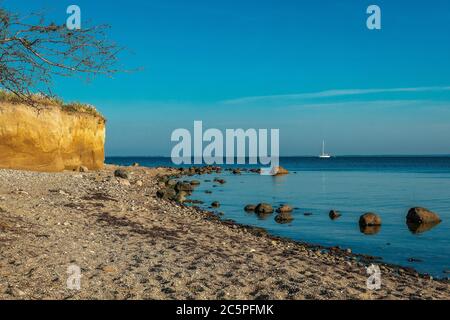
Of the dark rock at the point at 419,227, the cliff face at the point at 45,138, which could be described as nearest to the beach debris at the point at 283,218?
the dark rock at the point at 419,227

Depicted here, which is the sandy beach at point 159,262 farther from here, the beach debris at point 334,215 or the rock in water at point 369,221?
the beach debris at point 334,215

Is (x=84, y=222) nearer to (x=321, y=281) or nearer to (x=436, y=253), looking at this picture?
(x=321, y=281)

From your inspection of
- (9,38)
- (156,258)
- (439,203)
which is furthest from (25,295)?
(439,203)

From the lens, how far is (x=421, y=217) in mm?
22297

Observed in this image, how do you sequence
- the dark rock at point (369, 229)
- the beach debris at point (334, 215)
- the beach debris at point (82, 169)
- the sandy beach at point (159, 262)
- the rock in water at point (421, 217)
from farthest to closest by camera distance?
the beach debris at point (82, 169)
the beach debris at point (334, 215)
the rock in water at point (421, 217)
the dark rock at point (369, 229)
the sandy beach at point (159, 262)

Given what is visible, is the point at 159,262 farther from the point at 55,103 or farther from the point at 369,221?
the point at 55,103

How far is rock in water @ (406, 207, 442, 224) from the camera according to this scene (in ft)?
73.1

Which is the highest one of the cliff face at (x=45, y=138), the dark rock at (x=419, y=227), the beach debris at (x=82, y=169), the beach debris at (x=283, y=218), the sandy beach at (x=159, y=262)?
the cliff face at (x=45, y=138)

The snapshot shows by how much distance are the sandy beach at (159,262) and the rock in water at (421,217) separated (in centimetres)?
906

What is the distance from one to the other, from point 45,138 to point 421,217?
26.5 metres

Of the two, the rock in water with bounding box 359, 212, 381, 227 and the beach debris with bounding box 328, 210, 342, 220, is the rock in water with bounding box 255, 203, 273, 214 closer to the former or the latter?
the beach debris with bounding box 328, 210, 342, 220

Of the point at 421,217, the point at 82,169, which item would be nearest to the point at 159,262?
the point at 421,217

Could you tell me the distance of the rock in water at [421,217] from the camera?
877 inches
